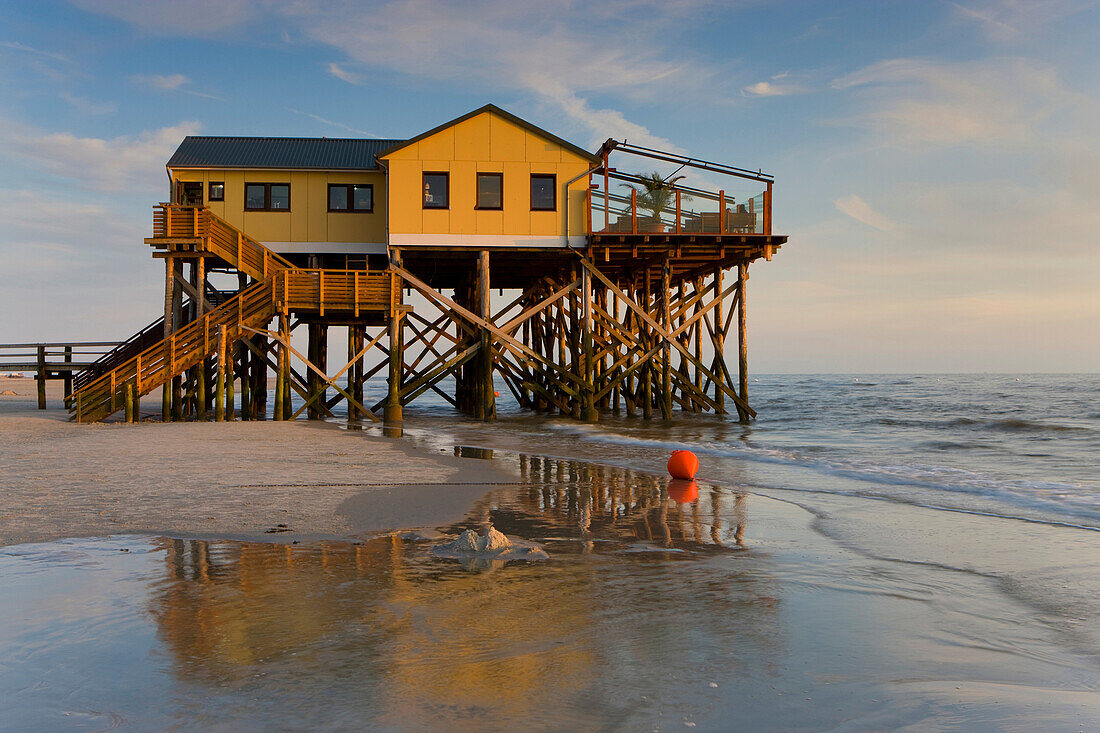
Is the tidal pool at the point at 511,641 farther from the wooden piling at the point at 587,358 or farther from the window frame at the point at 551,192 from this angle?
the window frame at the point at 551,192

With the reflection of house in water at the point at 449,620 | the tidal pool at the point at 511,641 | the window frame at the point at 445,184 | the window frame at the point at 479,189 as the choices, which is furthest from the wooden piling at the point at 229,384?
the reflection of house in water at the point at 449,620

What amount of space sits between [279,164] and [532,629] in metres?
24.4

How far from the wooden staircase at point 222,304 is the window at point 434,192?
261 cm

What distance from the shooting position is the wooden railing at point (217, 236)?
915 inches

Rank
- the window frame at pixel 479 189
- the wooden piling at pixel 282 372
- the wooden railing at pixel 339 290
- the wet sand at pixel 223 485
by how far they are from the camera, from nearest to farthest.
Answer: the wet sand at pixel 223 485 → the wooden railing at pixel 339 290 → the wooden piling at pixel 282 372 → the window frame at pixel 479 189

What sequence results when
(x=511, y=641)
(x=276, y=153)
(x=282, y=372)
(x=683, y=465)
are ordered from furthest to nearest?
(x=276, y=153), (x=282, y=372), (x=683, y=465), (x=511, y=641)

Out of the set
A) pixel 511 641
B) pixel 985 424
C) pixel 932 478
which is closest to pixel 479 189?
pixel 932 478

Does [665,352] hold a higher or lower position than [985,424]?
higher

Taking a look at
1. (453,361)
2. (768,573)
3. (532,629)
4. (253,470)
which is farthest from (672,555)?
(453,361)

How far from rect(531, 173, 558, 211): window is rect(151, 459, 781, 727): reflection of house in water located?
17798 millimetres

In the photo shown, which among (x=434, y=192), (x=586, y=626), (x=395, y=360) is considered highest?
(x=434, y=192)

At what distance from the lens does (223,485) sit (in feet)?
35.9

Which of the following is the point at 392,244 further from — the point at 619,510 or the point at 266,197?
the point at 619,510

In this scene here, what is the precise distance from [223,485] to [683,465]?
22.5 feet
